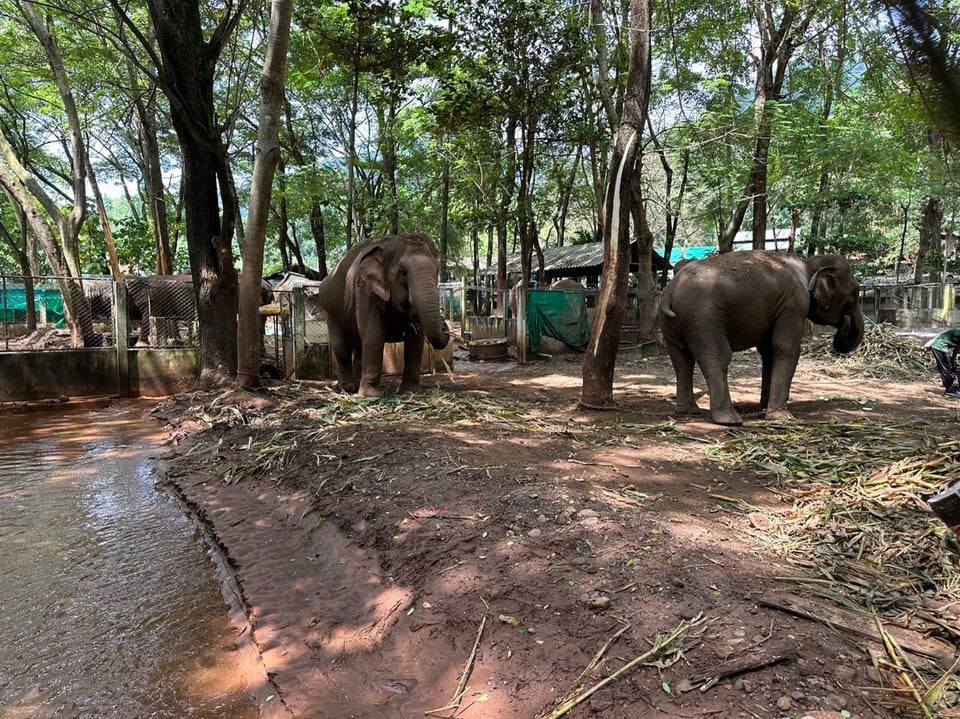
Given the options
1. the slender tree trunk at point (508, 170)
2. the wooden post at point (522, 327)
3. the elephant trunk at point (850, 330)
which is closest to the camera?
the elephant trunk at point (850, 330)

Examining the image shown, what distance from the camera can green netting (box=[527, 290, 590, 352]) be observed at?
16.3 meters

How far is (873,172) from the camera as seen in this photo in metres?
18.1

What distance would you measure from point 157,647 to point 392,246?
668 cm

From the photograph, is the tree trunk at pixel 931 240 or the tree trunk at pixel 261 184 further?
the tree trunk at pixel 931 240

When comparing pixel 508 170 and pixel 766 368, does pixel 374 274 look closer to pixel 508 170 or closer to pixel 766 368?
pixel 766 368

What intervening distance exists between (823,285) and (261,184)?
26.3ft

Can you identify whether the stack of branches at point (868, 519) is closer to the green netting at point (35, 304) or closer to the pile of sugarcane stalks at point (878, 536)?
the pile of sugarcane stalks at point (878, 536)

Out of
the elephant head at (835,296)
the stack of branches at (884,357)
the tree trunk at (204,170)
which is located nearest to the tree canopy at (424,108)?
the tree trunk at (204,170)

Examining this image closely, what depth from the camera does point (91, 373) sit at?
11023 mm

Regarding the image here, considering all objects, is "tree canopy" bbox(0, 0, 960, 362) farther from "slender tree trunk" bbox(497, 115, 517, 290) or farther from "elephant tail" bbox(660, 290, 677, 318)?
"elephant tail" bbox(660, 290, 677, 318)

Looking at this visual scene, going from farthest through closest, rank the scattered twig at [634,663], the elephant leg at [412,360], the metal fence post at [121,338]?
the metal fence post at [121,338] < the elephant leg at [412,360] < the scattered twig at [634,663]

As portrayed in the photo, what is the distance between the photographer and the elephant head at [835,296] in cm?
784

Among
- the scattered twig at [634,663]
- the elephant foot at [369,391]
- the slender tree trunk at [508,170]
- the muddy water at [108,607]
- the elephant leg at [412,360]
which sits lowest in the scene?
the muddy water at [108,607]

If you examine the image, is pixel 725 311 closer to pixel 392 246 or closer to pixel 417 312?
pixel 417 312
